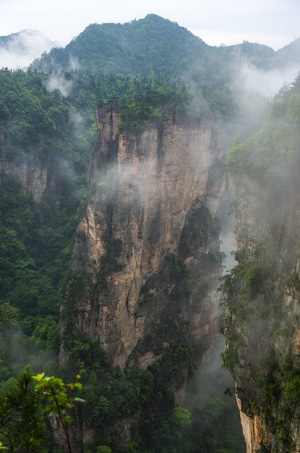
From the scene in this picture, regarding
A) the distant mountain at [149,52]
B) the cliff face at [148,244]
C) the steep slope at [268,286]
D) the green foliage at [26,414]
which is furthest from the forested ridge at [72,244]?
the distant mountain at [149,52]

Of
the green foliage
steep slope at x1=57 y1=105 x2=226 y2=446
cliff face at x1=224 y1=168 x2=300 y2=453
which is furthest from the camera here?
steep slope at x1=57 y1=105 x2=226 y2=446

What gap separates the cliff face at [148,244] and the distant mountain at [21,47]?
55.3 meters

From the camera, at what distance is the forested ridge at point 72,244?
21.0 m

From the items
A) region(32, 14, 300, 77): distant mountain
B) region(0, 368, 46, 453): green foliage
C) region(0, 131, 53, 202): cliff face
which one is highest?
region(32, 14, 300, 77): distant mountain

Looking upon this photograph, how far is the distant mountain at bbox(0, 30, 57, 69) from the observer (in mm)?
73156

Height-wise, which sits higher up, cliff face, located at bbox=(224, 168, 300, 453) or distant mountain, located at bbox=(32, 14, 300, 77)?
distant mountain, located at bbox=(32, 14, 300, 77)

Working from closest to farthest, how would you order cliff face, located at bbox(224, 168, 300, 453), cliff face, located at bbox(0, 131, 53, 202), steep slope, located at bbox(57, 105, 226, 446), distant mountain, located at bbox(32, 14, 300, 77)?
cliff face, located at bbox(224, 168, 300, 453)
steep slope, located at bbox(57, 105, 226, 446)
cliff face, located at bbox(0, 131, 53, 202)
distant mountain, located at bbox(32, 14, 300, 77)

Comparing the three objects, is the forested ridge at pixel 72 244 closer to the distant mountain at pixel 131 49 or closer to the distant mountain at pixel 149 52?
the distant mountain at pixel 149 52

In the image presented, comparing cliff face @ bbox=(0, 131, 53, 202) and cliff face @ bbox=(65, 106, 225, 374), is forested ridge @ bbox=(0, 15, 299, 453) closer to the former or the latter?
cliff face @ bbox=(0, 131, 53, 202)

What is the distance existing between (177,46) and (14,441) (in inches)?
2585

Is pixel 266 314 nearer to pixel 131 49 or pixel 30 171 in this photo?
pixel 30 171

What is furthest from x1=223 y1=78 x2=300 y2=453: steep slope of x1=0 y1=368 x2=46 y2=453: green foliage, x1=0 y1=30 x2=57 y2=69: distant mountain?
x1=0 y1=30 x2=57 y2=69: distant mountain

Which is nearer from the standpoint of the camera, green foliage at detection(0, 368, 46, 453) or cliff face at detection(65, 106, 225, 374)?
green foliage at detection(0, 368, 46, 453)

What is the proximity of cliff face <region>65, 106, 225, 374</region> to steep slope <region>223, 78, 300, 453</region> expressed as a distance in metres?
8.47
